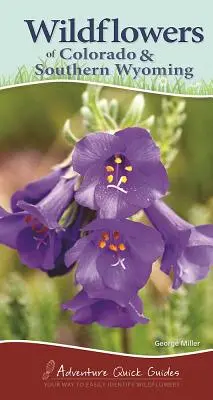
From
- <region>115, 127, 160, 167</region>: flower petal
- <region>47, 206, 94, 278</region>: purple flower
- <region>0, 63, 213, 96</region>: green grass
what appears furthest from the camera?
<region>0, 63, 213, 96</region>: green grass

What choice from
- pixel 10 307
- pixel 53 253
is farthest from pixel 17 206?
pixel 10 307

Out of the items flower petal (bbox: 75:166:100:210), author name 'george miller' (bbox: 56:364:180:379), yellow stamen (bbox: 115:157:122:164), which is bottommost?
author name 'george miller' (bbox: 56:364:180:379)

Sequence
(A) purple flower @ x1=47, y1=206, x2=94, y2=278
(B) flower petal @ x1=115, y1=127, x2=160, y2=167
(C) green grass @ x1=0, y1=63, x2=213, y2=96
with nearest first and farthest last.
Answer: (B) flower petal @ x1=115, y1=127, x2=160, y2=167 → (A) purple flower @ x1=47, y1=206, x2=94, y2=278 → (C) green grass @ x1=0, y1=63, x2=213, y2=96

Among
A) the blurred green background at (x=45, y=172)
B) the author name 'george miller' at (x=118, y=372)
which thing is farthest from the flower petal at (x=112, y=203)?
the author name 'george miller' at (x=118, y=372)

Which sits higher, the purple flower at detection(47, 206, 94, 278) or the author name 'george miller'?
the purple flower at detection(47, 206, 94, 278)

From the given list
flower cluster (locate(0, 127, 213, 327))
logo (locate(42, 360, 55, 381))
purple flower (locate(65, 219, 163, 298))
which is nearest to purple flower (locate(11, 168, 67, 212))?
flower cluster (locate(0, 127, 213, 327))

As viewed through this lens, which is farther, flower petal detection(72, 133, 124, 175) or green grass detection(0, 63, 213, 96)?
green grass detection(0, 63, 213, 96)

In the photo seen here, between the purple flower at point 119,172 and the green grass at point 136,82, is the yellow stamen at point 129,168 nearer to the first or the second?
the purple flower at point 119,172

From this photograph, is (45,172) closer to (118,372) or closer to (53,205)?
(53,205)

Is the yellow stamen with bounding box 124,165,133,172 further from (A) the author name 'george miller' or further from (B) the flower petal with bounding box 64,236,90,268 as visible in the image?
(A) the author name 'george miller'
